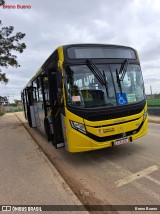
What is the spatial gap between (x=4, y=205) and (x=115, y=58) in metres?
4.38

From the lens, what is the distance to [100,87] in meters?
5.42

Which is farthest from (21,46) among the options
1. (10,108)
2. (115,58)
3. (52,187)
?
(10,108)

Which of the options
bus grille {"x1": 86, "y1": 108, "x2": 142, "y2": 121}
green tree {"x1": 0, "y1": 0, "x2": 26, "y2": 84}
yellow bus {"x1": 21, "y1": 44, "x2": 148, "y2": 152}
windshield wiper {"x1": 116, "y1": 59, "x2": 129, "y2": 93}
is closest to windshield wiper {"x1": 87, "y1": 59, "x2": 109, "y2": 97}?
yellow bus {"x1": 21, "y1": 44, "x2": 148, "y2": 152}

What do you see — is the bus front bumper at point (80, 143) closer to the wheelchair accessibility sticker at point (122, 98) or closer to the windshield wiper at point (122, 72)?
the wheelchair accessibility sticker at point (122, 98)

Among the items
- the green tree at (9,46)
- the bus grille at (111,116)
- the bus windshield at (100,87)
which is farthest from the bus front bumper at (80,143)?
the green tree at (9,46)

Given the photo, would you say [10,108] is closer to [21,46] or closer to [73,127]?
[21,46]

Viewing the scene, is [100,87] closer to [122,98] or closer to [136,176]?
[122,98]

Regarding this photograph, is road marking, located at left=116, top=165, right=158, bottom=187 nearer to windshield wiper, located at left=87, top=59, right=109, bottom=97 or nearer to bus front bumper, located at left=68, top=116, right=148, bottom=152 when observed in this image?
bus front bumper, located at left=68, top=116, right=148, bottom=152

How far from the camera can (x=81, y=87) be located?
5.29 meters

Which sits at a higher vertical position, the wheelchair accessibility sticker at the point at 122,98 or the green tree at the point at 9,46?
the green tree at the point at 9,46

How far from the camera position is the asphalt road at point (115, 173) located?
3604 mm

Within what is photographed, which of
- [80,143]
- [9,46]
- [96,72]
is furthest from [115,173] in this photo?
[9,46]

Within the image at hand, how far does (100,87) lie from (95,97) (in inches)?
12.2

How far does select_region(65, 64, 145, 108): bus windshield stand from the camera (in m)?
5.22
